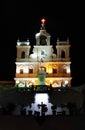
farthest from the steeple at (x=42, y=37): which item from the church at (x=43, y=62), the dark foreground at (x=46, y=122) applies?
the dark foreground at (x=46, y=122)

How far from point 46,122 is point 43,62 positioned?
31.5 metres

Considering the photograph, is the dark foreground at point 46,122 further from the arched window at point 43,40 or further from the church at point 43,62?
the arched window at point 43,40

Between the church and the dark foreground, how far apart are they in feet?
93.3

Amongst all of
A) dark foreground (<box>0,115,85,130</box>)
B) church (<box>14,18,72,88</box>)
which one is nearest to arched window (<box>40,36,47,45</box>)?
church (<box>14,18,72,88</box>)

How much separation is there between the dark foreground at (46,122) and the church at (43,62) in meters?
28.4

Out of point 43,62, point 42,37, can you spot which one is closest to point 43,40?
point 42,37

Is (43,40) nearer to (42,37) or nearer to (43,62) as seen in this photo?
(42,37)

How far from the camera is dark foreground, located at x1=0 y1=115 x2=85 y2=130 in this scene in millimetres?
33812

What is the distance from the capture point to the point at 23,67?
214 ft

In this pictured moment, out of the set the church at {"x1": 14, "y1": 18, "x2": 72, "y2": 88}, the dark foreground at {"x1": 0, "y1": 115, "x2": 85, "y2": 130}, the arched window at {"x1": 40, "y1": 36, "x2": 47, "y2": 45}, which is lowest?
the dark foreground at {"x1": 0, "y1": 115, "x2": 85, "y2": 130}

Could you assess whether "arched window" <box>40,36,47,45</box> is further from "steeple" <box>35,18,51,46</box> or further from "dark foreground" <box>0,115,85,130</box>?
"dark foreground" <box>0,115,85,130</box>

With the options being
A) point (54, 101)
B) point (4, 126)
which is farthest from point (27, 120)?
point (54, 101)

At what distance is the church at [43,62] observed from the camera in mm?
63719

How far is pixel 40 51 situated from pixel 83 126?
33271 millimetres
